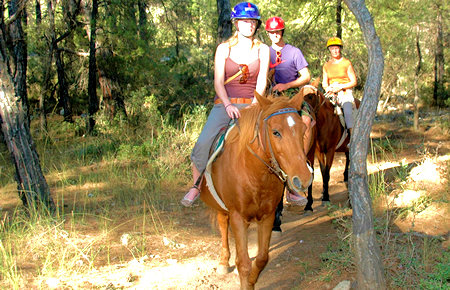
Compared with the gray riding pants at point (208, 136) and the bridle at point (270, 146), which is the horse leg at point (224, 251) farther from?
the bridle at point (270, 146)

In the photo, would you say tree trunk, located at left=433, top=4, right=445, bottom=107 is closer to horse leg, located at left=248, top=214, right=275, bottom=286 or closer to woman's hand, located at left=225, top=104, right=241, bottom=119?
woman's hand, located at left=225, top=104, right=241, bottom=119

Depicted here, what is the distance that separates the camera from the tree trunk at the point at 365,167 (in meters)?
3.74

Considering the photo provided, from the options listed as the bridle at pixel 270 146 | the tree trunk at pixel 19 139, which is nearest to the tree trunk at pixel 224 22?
the tree trunk at pixel 19 139

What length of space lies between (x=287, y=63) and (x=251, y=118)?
263 cm

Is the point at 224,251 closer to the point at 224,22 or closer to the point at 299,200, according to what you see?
the point at 299,200

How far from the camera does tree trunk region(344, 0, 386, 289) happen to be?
374cm

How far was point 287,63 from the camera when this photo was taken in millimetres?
6172

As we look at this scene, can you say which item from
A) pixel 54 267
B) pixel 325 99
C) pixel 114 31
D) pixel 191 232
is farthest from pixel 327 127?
pixel 114 31

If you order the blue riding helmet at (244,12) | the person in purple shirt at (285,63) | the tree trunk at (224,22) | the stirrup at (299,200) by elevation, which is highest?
the tree trunk at (224,22)

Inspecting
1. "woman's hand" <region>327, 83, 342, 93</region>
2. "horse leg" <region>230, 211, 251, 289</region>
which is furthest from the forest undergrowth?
"woman's hand" <region>327, 83, 342, 93</region>

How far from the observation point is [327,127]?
7.63m

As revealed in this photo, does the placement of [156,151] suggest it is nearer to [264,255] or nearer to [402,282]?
[264,255]

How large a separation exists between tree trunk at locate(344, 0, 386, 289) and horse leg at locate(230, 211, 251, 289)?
1031mm

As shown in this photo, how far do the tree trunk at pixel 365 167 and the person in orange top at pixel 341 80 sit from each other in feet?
13.6
